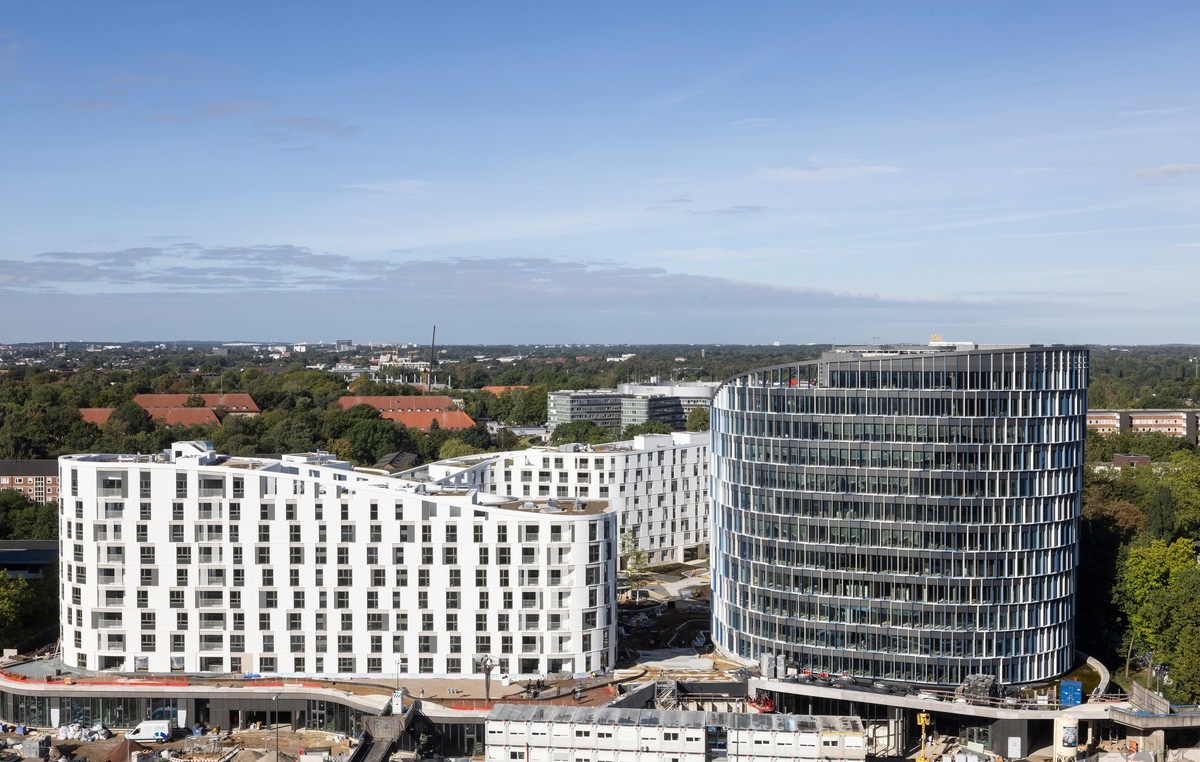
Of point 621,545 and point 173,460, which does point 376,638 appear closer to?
point 173,460

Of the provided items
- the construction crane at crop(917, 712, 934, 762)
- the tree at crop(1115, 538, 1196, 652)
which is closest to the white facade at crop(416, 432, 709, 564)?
the tree at crop(1115, 538, 1196, 652)

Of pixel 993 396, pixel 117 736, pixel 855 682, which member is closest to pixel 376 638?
pixel 117 736

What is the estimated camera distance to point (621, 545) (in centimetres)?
13788

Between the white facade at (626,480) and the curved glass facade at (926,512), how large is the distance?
5363 cm

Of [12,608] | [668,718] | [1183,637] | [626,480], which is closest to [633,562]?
[626,480]

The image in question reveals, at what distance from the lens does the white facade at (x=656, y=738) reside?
74062 mm

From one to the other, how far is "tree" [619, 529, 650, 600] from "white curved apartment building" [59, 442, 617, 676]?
34881 millimetres

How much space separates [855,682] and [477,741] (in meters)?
Answer: 26.9

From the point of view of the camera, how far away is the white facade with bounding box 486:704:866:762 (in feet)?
243

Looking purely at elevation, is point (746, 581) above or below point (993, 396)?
below

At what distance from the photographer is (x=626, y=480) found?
142 metres

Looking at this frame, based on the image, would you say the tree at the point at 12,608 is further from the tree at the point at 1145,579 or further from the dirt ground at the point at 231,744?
the tree at the point at 1145,579

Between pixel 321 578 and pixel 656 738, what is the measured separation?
94.5 feet

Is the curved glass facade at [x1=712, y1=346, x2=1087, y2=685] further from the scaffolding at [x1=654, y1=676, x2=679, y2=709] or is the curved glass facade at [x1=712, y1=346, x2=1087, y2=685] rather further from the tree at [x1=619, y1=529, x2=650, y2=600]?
the tree at [x1=619, y1=529, x2=650, y2=600]
